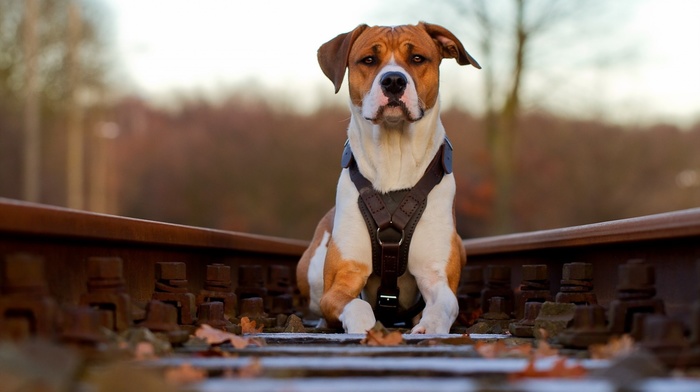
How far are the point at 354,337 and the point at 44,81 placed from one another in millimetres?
33601

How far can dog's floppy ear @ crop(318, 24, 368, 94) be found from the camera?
5.73m

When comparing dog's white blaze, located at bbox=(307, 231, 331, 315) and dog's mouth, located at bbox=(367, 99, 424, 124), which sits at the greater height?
dog's mouth, located at bbox=(367, 99, 424, 124)

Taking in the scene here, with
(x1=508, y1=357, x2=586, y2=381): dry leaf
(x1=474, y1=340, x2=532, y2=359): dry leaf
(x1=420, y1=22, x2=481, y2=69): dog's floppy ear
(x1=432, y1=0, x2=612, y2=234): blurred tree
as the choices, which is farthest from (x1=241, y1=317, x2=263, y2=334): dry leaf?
(x1=432, y1=0, x2=612, y2=234): blurred tree

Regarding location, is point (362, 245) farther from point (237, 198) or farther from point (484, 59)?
point (237, 198)

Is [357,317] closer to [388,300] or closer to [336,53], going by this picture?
[388,300]

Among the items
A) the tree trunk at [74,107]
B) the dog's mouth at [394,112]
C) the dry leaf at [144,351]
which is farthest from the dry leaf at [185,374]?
the tree trunk at [74,107]

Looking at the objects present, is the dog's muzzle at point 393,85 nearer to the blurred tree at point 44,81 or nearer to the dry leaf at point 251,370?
the dry leaf at point 251,370

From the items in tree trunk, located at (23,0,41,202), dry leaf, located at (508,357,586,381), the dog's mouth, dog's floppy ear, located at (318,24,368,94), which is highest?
tree trunk, located at (23,0,41,202)

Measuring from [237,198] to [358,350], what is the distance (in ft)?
122

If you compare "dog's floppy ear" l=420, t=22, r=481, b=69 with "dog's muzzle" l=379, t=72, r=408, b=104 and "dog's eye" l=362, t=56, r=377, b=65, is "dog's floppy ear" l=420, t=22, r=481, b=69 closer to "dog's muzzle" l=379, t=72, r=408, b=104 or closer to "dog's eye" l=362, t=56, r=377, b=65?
"dog's eye" l=362, t=56, r=377, b=65

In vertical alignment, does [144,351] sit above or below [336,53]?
below

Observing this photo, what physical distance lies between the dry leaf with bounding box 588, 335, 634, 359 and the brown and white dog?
178cm

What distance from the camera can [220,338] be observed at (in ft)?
12.9

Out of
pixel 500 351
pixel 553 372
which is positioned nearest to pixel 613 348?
pixel 500 351
